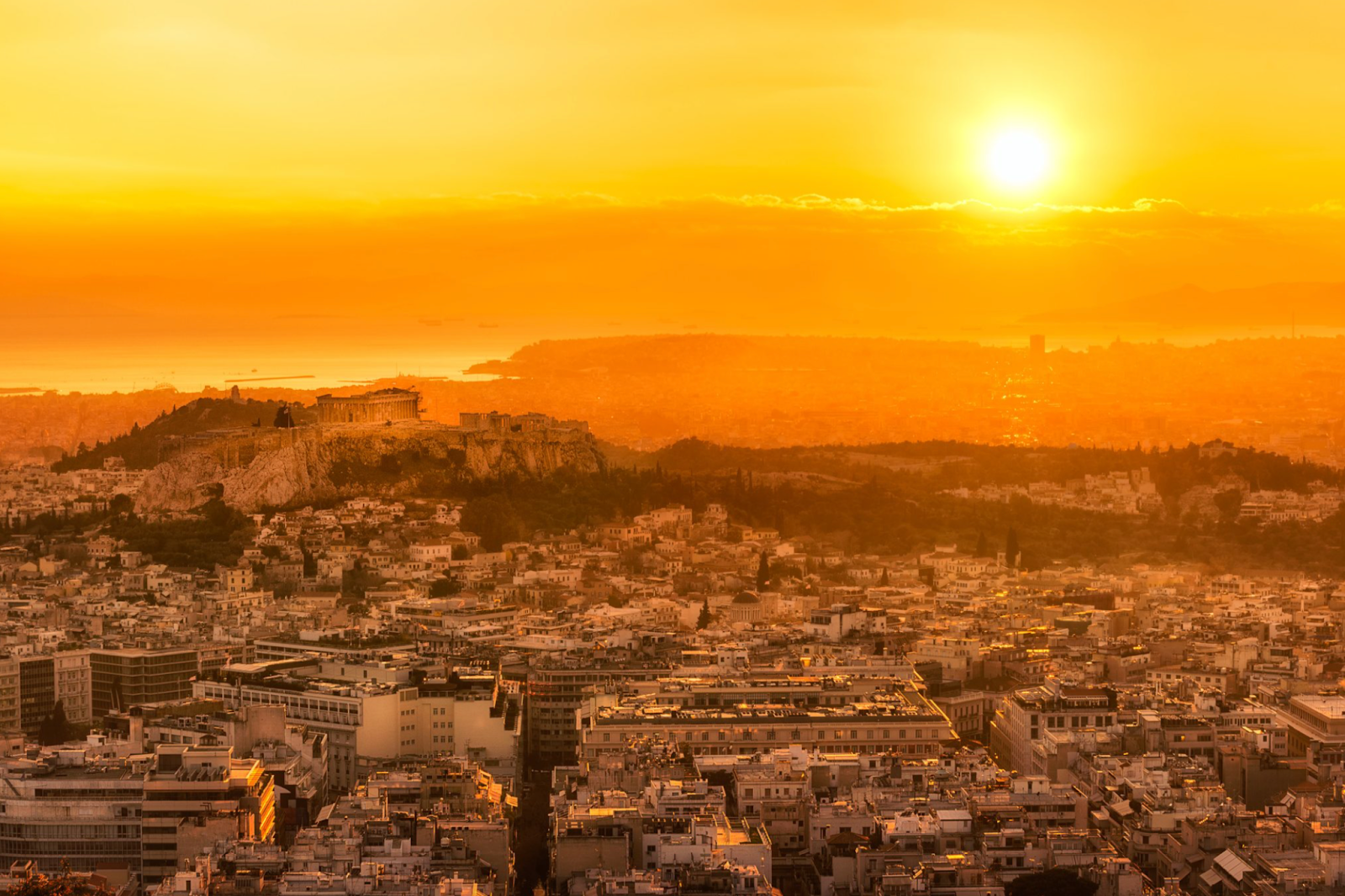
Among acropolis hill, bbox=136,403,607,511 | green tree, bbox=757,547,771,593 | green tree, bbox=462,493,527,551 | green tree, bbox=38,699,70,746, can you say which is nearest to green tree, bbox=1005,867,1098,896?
green tree, bbox=38,699,70,746

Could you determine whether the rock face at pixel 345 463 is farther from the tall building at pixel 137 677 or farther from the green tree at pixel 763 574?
the tall building at pixel 137 677

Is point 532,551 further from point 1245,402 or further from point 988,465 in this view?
point 1245,402

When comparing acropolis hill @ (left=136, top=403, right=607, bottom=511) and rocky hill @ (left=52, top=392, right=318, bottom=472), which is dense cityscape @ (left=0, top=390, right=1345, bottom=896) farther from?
rocky hill @ (left=52, top=392, right=318, bottom=472)

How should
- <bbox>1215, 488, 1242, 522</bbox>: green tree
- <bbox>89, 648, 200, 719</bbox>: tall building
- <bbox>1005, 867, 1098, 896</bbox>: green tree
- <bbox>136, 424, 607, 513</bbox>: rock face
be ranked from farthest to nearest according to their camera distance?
1. <bbox>136, 424, 607, 513</bbox>: rock face
2. <bbox>1215, 488, 1242, 522</bbox>: green tree
3. <bbox>89, 648, 200, 719</bbox>: tall building
4. <bbox>1005, 867, 1098, 896</bbox>: green tree

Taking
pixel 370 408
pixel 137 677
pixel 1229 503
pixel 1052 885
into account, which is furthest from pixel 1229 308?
pixel 1052 885

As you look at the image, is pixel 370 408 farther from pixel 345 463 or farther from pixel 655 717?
pixel 655 717

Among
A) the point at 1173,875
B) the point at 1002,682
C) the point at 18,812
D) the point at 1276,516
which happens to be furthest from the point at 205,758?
the point at 1276,516
